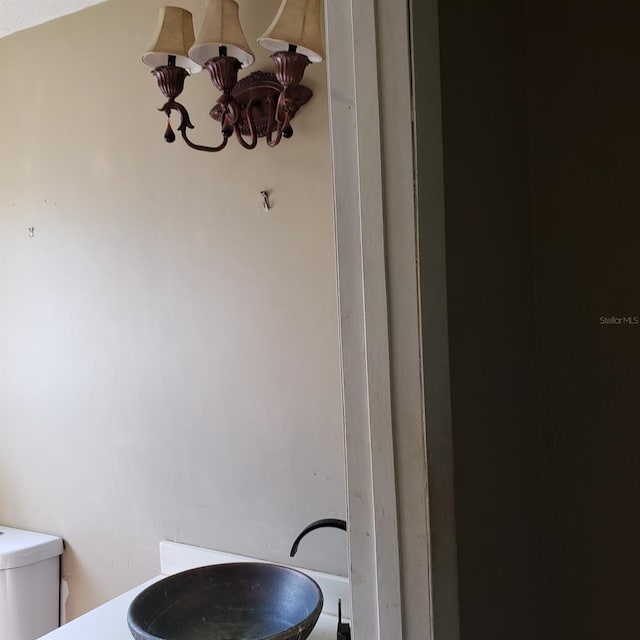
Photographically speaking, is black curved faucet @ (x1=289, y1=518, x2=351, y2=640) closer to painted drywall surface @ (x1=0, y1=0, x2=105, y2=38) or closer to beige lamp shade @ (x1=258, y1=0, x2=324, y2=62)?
beige lamp shade @ (x1=258, y1=0, x2=324, y2=62)

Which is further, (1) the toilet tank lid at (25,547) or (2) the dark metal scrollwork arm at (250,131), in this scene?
(1) the toilet tank lid at (25,547)

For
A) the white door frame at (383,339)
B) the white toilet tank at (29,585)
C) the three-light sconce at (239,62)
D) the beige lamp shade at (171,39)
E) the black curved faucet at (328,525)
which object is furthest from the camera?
the white toilet tank at (29,585)

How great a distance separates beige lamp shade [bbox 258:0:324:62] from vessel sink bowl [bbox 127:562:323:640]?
3.45ft

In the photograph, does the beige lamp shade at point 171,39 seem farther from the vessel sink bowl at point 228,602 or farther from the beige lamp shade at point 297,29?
the vessel sink bowl at point 228,602

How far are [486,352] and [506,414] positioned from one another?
0.45 ft

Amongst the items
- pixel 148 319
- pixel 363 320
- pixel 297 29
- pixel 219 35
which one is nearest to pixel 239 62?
pixel 219 35

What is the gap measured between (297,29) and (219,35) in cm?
17

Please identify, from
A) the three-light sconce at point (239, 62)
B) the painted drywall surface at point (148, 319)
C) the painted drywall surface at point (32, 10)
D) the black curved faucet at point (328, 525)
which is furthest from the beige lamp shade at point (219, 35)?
the black curved faucet at point (328, 525)

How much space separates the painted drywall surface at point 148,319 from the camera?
1.33 m

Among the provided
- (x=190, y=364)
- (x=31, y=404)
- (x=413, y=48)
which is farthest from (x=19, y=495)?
(x=413, y=48)

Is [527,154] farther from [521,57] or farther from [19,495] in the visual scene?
[19,495]

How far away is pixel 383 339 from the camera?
0.58 meters

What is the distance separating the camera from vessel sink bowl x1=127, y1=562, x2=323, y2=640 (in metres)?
1.14

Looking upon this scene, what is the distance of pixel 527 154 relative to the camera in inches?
39.0
